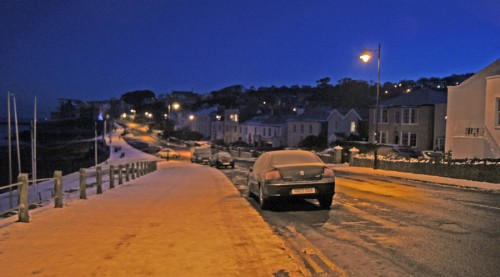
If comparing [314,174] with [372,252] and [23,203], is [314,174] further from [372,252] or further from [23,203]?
[23,203]

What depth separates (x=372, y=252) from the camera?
21.2 ft

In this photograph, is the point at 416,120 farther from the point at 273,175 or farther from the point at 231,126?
the point at 231,126

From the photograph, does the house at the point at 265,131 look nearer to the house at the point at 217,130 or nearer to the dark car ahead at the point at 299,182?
the house at the point at 217,130

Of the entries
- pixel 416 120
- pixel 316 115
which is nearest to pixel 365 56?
pixel 416 120

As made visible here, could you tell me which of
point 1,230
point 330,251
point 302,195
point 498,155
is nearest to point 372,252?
point 330,251

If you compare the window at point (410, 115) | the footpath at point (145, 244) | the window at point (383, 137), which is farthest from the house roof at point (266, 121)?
the footpath at point (145, 244)

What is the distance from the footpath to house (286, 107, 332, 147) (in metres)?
55.2

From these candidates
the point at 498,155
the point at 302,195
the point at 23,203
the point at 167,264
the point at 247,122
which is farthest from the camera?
the point at 247,122

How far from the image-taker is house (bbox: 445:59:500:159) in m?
26.5

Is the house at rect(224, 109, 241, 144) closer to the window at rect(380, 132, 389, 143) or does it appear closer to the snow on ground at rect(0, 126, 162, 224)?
the snow on ground at rect(0, 126, 162, 224)

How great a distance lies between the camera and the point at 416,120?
46.1m

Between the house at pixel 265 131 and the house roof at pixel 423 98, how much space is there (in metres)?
26.5

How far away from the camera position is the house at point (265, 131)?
74375mm

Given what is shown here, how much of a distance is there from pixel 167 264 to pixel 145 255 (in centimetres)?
56
